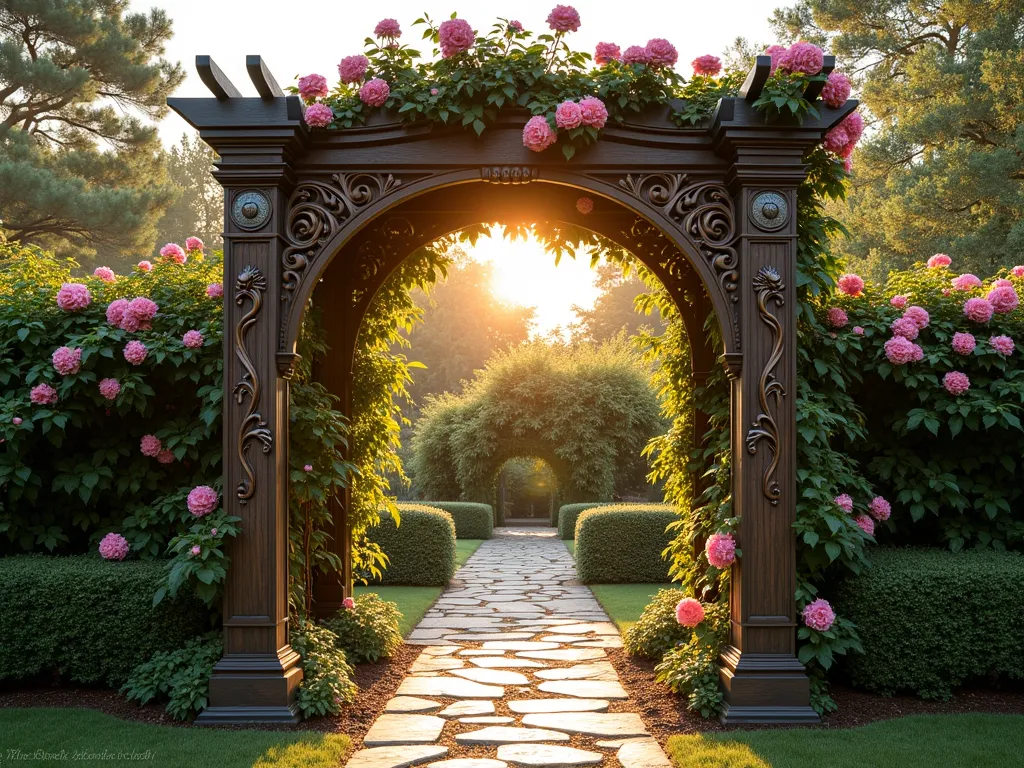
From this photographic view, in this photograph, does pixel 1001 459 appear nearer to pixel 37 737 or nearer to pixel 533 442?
pixel 37 737

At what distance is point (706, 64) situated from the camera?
5004mm

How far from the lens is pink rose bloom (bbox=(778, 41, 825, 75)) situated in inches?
177

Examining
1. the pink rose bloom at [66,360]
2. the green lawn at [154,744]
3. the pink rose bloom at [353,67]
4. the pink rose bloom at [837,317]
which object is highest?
the pink rose bloom at [353,67]

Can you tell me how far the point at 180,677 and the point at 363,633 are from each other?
1.60 meters

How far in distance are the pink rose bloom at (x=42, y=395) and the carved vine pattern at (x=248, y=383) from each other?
141 cm

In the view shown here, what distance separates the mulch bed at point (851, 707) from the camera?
4.54 meters

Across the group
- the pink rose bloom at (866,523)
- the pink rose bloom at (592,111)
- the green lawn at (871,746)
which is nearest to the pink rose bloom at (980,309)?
the pink rose bloom at (866,523)

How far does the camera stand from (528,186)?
5898 millimetres

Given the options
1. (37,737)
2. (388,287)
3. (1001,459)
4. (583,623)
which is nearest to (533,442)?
(583,623)

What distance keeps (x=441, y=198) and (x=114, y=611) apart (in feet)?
10.9

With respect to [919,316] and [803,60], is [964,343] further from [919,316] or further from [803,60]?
[803,60]

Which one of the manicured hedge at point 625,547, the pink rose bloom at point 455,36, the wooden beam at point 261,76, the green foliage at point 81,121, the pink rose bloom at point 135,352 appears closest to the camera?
the wooden beam at point 261,76

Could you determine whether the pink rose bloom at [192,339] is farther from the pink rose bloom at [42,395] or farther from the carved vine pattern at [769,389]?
the carved vine pattern at [769,389]

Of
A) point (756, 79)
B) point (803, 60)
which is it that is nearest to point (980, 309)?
point (803, 60)
